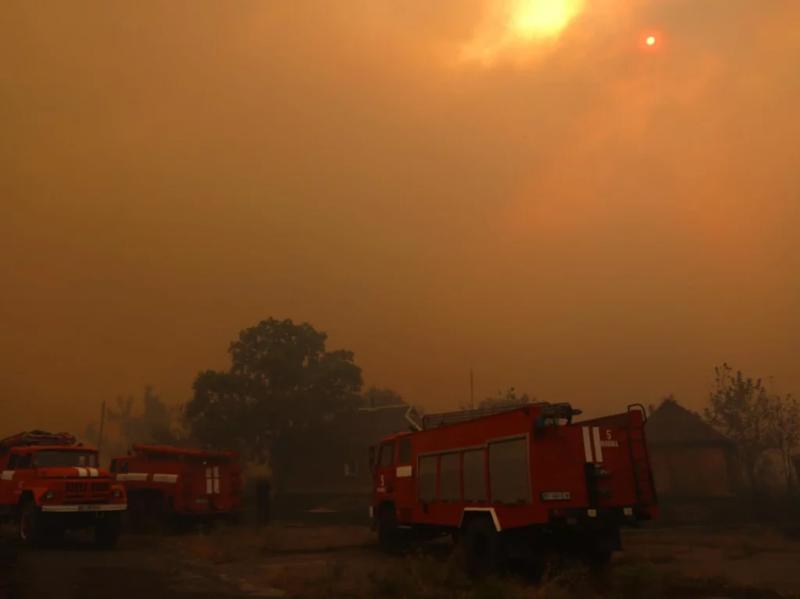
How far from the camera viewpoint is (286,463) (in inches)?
2292

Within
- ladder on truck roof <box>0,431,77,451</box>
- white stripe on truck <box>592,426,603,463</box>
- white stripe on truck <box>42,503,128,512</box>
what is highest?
ladder on truck roof <box>0,431,77,451</box>

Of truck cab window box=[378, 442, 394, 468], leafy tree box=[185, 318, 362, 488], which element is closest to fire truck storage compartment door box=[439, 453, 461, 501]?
truck cab window box=[378, 442, 394, 468]

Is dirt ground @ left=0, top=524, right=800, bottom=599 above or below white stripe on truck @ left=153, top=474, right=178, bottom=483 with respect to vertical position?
below

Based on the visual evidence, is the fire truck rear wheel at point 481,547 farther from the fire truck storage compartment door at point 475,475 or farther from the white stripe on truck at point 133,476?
the white stripe on truck at point 133,476

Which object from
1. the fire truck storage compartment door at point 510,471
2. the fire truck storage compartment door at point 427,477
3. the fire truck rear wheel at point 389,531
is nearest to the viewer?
the fire truck storage compartment door at point 510,471

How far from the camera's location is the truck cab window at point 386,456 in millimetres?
18859

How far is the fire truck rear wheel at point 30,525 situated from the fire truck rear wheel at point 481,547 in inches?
501

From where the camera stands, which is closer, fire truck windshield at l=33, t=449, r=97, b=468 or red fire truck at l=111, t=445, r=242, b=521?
fire truck windshield at l=33, t=449, r=97, b=468

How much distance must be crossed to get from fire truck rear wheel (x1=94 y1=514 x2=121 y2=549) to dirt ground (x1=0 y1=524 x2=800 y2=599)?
0.33 metres

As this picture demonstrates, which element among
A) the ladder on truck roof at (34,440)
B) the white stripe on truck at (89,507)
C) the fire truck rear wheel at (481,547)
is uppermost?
the ladder on truck roof at (34,440)

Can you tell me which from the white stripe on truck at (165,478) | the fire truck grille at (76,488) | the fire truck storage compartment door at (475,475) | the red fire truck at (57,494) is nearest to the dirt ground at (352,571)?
the red fire truck at (57,494)

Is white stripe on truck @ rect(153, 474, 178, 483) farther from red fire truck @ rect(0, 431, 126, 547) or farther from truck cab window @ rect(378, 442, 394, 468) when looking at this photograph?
truck cab window @ rect(378, 442, 394, 468)

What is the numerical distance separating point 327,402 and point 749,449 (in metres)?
32.8

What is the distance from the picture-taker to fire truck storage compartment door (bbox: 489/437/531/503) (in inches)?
505
